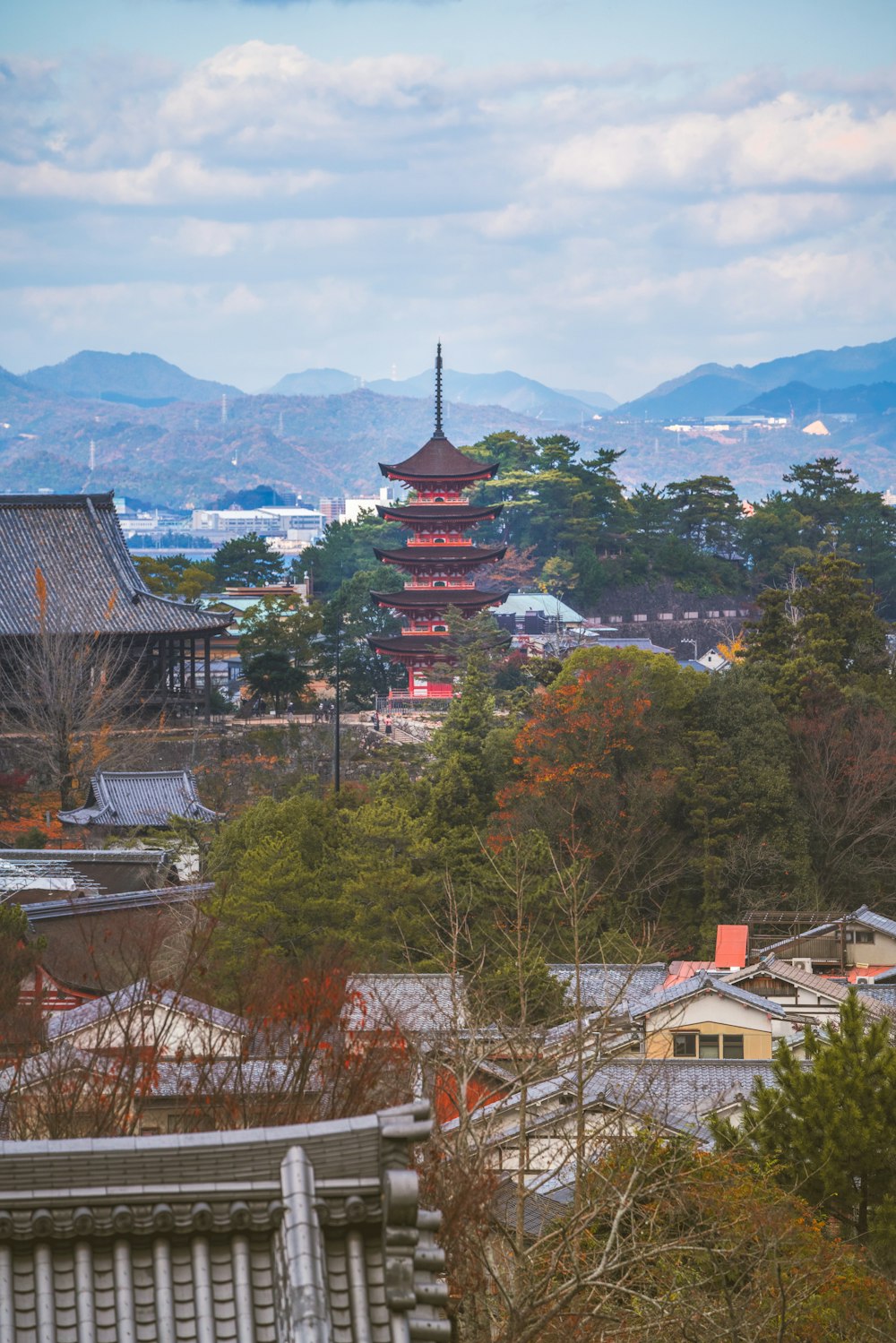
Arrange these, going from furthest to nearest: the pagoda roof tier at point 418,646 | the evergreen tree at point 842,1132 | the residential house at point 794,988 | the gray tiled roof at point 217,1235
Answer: the pagoda roof tier at point 418,646
the residential house at point 794,988
the evergreen tree at point 842,1132
the gray tiled roof at point 217,1235

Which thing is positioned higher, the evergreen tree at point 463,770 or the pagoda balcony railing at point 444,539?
→ the pagoda balcony railing at point 444,539

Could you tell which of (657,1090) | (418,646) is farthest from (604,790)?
(418,646)

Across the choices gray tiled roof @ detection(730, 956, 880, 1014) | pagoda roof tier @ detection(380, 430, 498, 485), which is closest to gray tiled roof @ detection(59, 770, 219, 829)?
gray tiled roof @ detection(730, 956, 880, 1014)

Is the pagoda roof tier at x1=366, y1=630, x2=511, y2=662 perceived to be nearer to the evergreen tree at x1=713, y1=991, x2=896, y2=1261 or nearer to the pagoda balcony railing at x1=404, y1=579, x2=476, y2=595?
the pagoda balcony railing at x1=404, y1=579, x2=476, y2=595

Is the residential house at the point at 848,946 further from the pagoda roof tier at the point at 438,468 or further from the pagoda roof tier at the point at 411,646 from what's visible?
the pagoda roof tier at the point at 438,468

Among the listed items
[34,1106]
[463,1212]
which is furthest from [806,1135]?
[34,1106]

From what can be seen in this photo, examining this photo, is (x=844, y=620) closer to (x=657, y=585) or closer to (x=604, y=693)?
(x=604, y=693)

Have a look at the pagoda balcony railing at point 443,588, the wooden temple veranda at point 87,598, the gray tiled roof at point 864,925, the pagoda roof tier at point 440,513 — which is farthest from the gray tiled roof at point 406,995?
the pagoda roof tier at point 440,513
